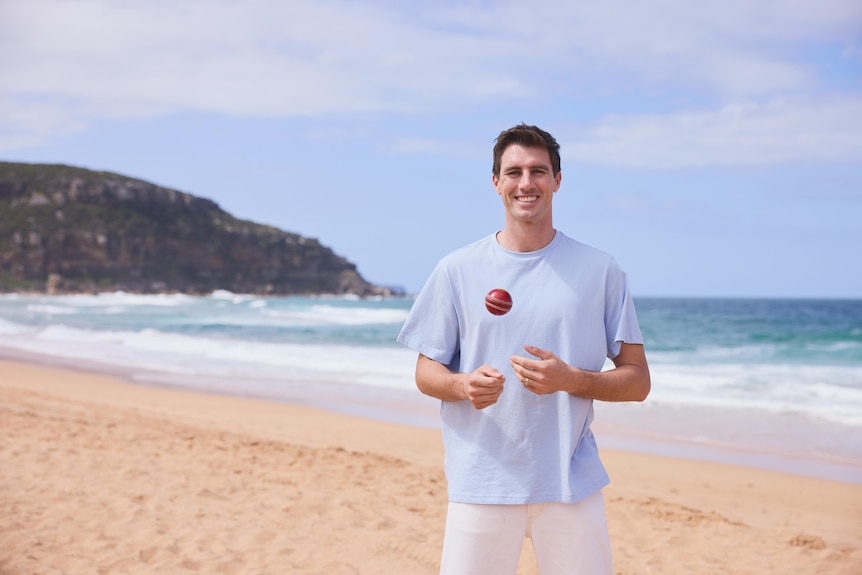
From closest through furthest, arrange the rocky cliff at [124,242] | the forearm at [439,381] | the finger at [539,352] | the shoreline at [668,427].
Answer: the finger at [539,352]
the forearm at [439,381]
the shoreline at [668,427]
the rocky cliff at [124,242]

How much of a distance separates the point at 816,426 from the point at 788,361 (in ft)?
39.2

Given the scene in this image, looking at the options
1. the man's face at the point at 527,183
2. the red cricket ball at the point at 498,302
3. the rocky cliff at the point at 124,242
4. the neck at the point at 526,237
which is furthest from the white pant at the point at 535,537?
the rocky cliff at the point at 124,242

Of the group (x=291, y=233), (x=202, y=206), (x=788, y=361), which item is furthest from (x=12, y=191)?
(x=788, y=361)

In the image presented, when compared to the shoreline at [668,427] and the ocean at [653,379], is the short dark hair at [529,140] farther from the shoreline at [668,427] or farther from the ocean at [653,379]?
the ocean at [653,379]

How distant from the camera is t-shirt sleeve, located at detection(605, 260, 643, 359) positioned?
2.40 m

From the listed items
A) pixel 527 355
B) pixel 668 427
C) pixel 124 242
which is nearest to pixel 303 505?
pixel 527 355

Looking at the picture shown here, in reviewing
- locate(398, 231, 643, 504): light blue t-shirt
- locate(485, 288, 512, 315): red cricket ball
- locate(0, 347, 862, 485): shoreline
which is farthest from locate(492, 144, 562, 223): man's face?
locate(0, 347, 862, 485): shoreline

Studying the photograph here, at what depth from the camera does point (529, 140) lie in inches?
96.0

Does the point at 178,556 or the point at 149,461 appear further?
the point at 149,461

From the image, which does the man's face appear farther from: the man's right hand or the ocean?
the ocean

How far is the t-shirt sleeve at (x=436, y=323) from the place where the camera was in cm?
251

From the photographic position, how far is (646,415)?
11438mm

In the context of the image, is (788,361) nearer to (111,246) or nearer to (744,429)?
(744,429)

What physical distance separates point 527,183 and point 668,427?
907 cm
